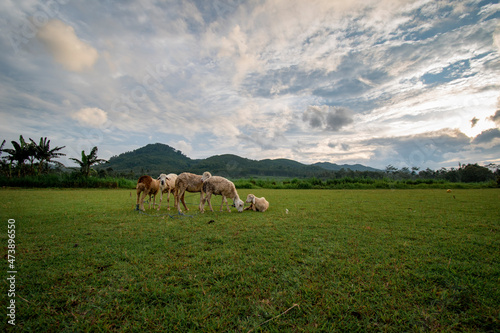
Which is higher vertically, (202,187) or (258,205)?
(202,187)

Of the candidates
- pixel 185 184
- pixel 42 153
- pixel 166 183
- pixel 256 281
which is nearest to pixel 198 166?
pixel 42 153

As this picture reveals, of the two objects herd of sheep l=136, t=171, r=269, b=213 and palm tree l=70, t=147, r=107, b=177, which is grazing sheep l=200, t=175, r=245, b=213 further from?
palm tree l=70, t=147, r=107, b=177

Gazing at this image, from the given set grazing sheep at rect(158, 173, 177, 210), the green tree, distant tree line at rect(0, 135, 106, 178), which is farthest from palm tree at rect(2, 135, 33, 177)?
the green tree

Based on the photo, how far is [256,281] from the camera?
243cm

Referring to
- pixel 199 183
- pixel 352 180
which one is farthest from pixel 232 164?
pixel 199 183

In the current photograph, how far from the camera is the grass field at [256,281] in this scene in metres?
1.80

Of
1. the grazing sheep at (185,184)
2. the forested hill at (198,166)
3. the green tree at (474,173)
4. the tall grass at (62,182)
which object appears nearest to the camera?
the grazing sheep at (185,184)

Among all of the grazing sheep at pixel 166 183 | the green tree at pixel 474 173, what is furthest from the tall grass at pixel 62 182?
the green tree at pixel 474 173

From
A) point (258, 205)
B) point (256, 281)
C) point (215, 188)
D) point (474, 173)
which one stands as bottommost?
point (256, 281)

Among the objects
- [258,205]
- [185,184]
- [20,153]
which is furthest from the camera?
[20,153]

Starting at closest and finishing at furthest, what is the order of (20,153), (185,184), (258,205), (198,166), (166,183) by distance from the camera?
(185,184)
(258,205)
(166,183)
(20,153)
(198,166)

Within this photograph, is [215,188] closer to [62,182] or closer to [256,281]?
[256,281]

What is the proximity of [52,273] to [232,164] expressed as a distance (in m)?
100

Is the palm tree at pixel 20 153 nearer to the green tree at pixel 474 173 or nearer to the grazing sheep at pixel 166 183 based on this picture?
the grazing sheep at pixel 166 183
